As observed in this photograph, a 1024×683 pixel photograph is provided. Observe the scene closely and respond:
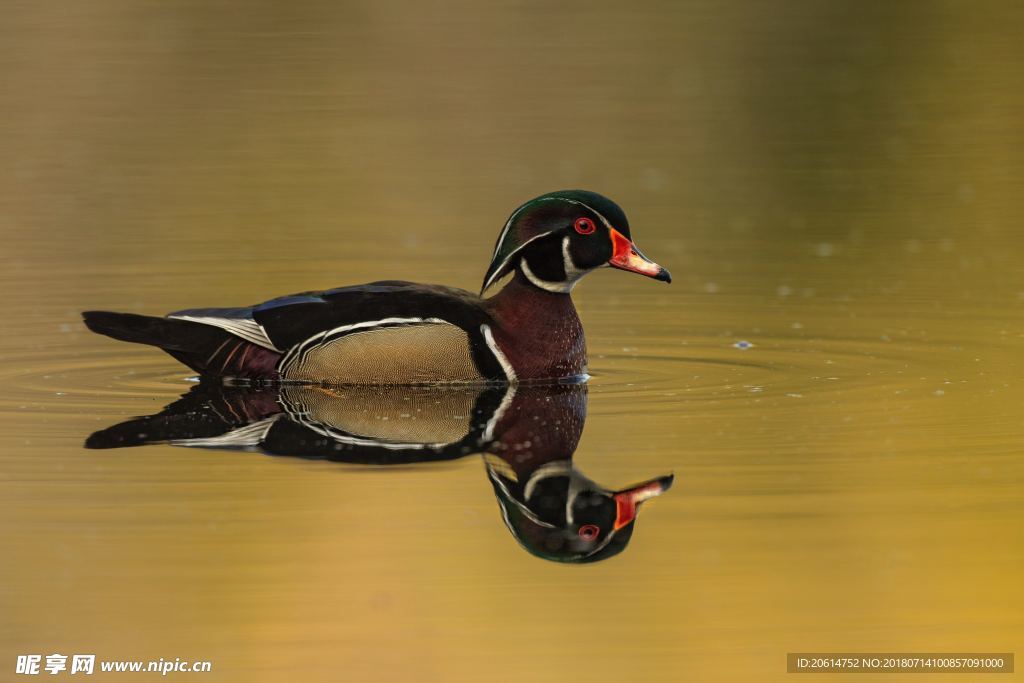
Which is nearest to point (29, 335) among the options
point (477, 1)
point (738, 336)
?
point (738, 336)

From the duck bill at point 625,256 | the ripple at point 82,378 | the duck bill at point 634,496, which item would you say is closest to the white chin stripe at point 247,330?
the ripple at point 82,378

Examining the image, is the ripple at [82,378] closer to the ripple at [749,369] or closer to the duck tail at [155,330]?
the duck tail at [155,330]

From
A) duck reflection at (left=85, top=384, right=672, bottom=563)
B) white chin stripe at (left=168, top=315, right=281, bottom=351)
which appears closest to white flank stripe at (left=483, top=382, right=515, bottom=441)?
duck reflection at (left=85, top=384, right=672, bottom=563)

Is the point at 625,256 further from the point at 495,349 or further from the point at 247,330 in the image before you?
the point at 247,330

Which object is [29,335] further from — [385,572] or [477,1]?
[477,1]

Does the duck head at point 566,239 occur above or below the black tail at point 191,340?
above

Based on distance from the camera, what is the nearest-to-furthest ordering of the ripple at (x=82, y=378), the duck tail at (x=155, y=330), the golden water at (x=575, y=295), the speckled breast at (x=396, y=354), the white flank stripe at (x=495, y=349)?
the golden water at (x=575, y=295), the ripple at (x=82, y=378), the speckled breast at (x=396, y=354), the white flank stripe at (x=495, y=349), the duck tail at (x=155, y=330)

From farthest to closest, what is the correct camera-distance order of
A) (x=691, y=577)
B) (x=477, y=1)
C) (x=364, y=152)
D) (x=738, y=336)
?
(x=477, y=1) < (x=364, y=152) < (x=738, y=336) < (x=691, y=577)
